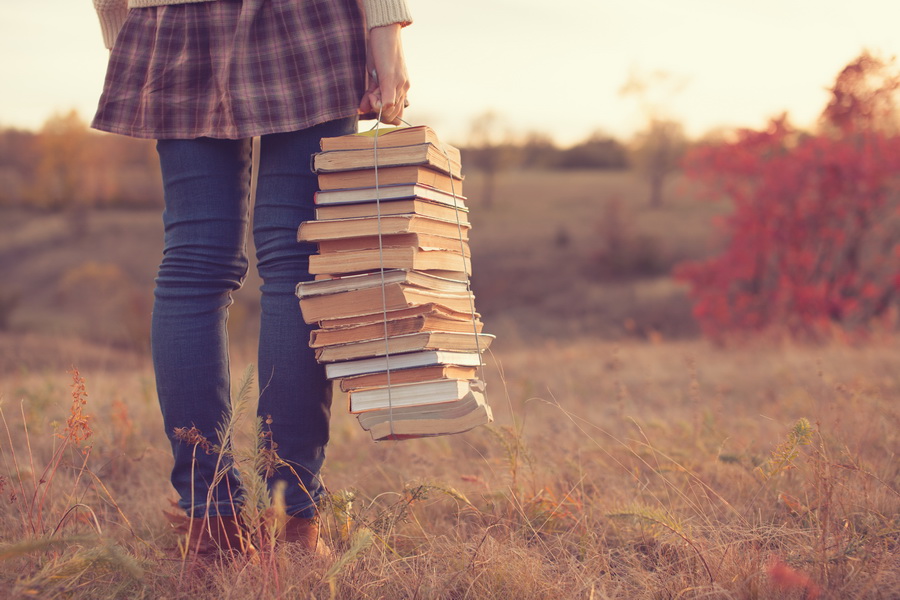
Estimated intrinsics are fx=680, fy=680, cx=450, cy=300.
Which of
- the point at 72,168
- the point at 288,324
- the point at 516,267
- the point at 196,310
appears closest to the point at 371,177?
the point at 288,324

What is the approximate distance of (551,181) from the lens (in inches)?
1837

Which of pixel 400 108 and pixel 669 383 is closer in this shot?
pixel 400 108

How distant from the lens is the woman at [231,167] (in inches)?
58.2

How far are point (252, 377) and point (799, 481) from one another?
60.1 inches

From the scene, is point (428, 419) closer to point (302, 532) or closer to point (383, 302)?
point (383, 302)

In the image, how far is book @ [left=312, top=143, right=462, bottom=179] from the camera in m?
1.48

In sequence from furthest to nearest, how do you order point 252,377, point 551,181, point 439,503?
point 551,181 < point 439,503 < point 252,377

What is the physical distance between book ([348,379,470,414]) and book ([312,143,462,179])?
1.59 feet

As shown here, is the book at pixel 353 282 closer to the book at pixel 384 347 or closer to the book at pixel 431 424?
the book at pixel 384 347

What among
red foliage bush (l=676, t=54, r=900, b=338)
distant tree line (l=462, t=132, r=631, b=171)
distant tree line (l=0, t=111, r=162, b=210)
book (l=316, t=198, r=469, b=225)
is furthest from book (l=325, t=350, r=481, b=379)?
distant tree line (l=462, t=132, r=631, b=171)

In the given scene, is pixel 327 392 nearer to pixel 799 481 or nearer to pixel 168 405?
pixel 168 405

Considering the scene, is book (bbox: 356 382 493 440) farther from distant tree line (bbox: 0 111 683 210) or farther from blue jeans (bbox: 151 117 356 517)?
distant tree line (bbox: 0 111 683 210)

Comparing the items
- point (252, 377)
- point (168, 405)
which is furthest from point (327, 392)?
point (168, 405)

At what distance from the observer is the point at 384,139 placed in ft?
4.95
